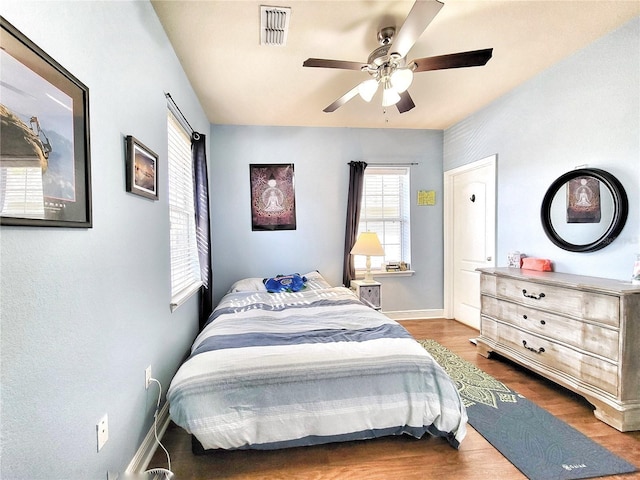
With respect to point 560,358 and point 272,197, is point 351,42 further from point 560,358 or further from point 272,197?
point 560,358

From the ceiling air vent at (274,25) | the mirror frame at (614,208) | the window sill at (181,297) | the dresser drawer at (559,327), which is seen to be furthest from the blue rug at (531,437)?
the ceiling air vent at (274,25)

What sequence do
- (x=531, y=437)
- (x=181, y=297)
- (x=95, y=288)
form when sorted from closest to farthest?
(x=95, y=288)
(x=531, y=437)
(x=181, y=297)

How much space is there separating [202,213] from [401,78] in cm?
221

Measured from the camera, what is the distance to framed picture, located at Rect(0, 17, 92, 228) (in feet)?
2.47

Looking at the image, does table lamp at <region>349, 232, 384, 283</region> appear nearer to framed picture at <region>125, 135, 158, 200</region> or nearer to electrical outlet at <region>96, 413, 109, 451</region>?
framed picture at <region>125, 135, 158, 200</region>

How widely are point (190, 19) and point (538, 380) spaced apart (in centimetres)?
385

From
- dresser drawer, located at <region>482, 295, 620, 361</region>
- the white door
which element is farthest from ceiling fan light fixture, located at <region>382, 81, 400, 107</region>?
dresser drawer, located at <region>482, 295, 620, 361</region>

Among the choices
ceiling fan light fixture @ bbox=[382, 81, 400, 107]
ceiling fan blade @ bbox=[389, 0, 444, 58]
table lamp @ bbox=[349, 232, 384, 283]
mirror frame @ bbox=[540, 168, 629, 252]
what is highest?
ceiling fan blade @ bbox=[389, 0, 444, 58]

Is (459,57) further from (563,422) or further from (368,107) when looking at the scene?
(563,422)

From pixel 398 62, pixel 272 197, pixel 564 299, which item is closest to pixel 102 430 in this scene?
pixel 398 62

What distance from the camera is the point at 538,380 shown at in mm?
2508

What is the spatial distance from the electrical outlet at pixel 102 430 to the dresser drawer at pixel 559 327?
2822mm

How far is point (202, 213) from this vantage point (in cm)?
301

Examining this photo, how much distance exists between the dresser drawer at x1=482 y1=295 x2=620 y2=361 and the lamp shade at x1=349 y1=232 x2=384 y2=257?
4.07ft
